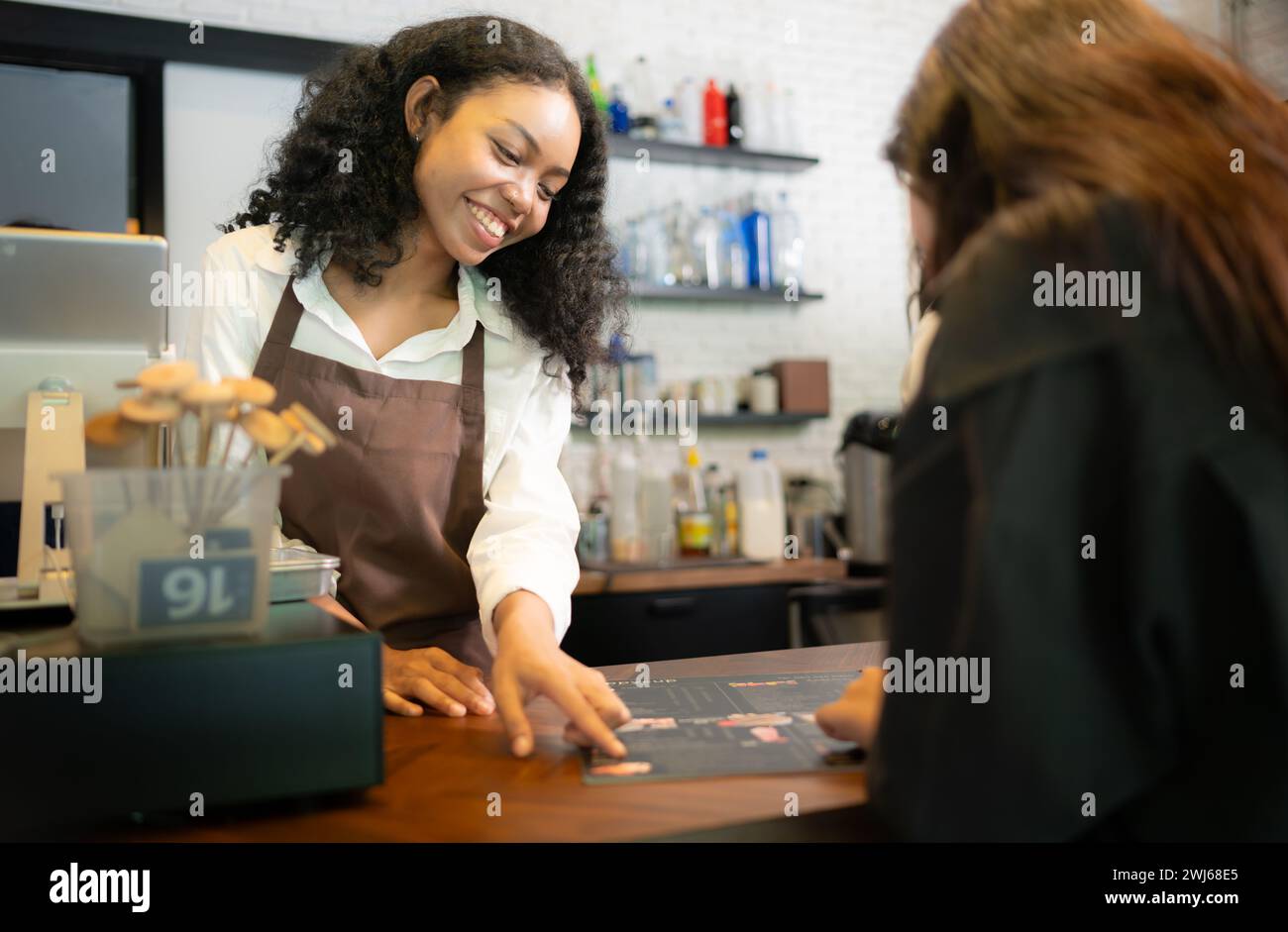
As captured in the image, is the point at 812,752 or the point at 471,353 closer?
the point at 812,752

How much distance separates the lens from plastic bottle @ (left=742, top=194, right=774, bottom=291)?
390 cm

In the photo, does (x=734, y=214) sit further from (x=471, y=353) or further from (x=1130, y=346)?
(x=1130, y=346)

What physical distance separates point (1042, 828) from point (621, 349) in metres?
1.55

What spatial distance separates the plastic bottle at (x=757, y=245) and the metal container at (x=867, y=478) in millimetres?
773

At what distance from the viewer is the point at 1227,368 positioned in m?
0.64

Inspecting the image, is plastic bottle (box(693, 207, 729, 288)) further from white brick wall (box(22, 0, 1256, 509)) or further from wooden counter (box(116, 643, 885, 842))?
wooden counter (box(116, 643, 885, 842))

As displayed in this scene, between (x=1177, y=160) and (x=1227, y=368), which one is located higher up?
(x=1177, y=160)

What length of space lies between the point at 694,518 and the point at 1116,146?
289 centimetres

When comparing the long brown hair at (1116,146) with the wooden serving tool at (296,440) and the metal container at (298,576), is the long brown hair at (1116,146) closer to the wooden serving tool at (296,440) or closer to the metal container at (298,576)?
the wooden serving tool at (296,440)

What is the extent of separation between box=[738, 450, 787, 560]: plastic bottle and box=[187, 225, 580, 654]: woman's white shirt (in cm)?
191

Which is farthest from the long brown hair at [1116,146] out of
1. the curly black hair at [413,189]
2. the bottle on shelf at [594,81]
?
the bottle on shelf at [594,81]
